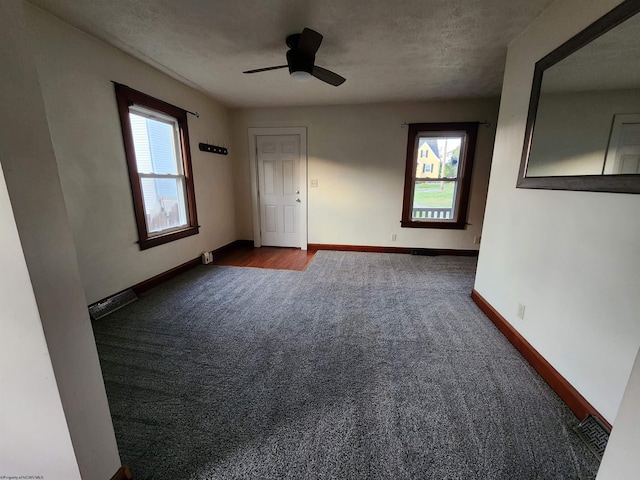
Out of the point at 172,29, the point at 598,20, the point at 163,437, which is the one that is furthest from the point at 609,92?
the point at 172,29

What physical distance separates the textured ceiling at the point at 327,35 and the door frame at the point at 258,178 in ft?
3.34

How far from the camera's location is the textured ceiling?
1753 millimetres

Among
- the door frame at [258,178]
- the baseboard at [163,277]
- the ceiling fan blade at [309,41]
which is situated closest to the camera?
the ceiling fan blade at [309,41]

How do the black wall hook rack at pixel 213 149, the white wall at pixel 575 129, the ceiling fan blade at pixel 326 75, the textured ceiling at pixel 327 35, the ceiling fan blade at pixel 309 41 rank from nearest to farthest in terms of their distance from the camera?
the white wall at pixel 575 129 → the textured ceiling at pixel 327 35 → the ceiling fan blade at pixel 309 41 → the ceiling fan blade at pixel 326 75 → the black wall hook rack at pixel 213 149

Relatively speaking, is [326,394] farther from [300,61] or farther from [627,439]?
[300,61]

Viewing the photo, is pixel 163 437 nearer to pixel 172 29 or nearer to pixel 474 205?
pixel 172 29

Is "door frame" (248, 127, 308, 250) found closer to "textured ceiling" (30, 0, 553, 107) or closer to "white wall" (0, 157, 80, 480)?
"textured ceiling" (30, 0, 553, 107)

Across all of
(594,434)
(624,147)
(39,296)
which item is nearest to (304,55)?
(624,147)

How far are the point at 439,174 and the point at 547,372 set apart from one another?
123 inches

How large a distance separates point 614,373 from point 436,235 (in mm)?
3168

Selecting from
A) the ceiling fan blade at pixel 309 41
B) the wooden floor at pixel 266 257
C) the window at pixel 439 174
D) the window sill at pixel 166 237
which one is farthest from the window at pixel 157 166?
the window at pixel 439 174

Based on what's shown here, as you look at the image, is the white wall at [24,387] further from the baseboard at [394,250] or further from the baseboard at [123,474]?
the baseboard at [394,250]

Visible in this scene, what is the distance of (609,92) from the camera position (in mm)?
1238

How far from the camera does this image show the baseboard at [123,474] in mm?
946
